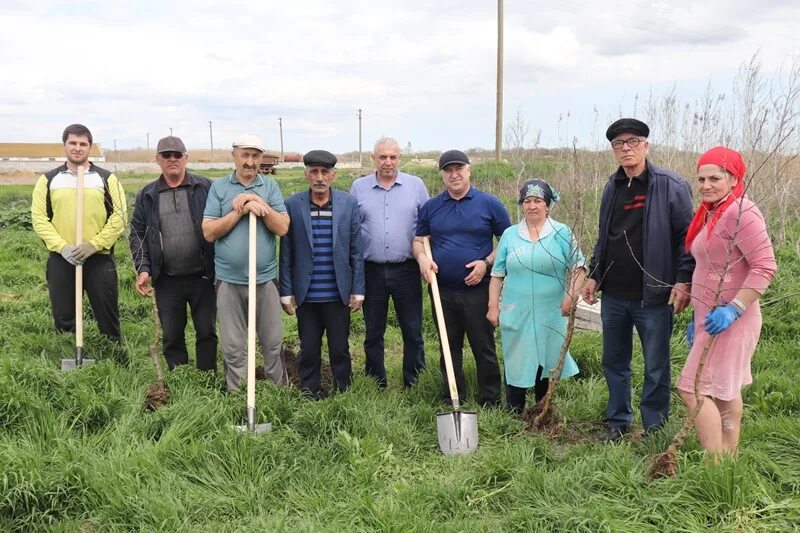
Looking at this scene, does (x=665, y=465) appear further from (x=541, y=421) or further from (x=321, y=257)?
(x=321, y=257)

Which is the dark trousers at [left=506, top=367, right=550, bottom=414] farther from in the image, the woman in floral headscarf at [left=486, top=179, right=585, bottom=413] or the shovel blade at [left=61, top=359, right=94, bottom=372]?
the shovel blade at [left=61, top=359, right=94, bottom=372]

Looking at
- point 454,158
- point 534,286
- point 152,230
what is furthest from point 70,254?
point 534,286

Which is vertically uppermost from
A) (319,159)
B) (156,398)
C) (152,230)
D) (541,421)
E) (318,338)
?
(319,159)

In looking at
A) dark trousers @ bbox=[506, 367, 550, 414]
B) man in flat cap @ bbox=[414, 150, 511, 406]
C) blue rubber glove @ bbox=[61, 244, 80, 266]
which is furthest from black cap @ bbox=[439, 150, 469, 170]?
blue rubber glove @ bbox=[61, 244, 80, 266]

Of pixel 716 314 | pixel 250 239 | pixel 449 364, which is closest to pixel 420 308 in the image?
pixel 449 364

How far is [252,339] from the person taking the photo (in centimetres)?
386

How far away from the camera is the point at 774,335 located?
220 inches

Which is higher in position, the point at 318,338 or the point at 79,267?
the point at 79,267

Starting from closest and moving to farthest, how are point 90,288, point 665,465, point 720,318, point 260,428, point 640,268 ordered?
point 720,318, point 665,465, point 640,268, point 260,428, point 90,288

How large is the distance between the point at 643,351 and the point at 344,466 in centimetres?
187

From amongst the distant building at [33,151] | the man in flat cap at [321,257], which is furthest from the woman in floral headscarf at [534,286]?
the distant building at [33,151]

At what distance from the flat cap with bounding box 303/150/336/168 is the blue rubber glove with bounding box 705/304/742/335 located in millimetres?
2453

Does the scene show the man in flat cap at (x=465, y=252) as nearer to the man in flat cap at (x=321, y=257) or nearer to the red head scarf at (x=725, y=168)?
the man in flat cap at (x=321, y=257)

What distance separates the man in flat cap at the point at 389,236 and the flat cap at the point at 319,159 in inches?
16.6
